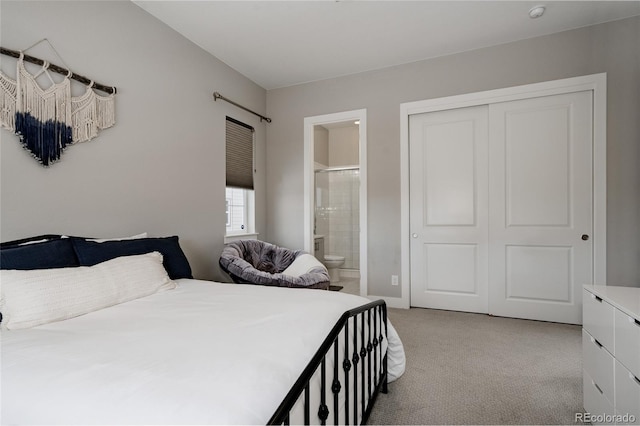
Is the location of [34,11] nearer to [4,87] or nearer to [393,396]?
[4,87]

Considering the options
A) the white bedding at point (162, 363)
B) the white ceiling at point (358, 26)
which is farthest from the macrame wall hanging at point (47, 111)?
the white bedding at point (162, 363)

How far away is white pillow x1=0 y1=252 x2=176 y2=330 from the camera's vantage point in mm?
1297

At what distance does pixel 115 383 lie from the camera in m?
0.83

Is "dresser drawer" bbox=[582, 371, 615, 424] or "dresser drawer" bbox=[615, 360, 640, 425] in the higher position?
"dresser drawer" bbox=[615, 360, 640, 425]

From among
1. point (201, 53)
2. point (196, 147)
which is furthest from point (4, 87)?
point (201, 53)

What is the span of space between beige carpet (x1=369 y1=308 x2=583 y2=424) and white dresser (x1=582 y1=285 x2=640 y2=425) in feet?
0.83

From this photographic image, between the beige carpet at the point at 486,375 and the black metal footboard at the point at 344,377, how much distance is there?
0.19 metres

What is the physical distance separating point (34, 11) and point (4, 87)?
0.52 m

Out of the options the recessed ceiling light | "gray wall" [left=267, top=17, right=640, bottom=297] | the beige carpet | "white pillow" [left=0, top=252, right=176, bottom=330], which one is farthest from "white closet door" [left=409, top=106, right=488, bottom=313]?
"white pillow" [left=0, top=252, right=176, bottom=330]

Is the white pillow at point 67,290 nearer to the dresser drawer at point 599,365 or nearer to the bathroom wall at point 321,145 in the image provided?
the dresser drawer at point 599,365

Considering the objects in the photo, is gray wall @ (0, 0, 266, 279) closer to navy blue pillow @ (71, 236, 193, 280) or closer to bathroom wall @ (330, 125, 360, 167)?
navy blue pillow @ (71, 236, 193, 280)

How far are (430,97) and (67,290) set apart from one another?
346 cm

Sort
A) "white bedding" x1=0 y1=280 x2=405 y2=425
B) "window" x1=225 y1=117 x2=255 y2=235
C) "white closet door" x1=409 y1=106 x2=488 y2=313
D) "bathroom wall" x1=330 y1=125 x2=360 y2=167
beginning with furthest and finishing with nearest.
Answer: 1. "bathroom wall" x1=330 y1=125 x2=360 y2=167
2. "window" x1=225 y1=117 x2=255 y2=235
3. "white closet door" x1=409 y1=106 x2=488 y2=313
4. "white bedding" x1=0 y1=280 x2=405 y2=425

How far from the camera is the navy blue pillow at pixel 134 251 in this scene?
175 cm
